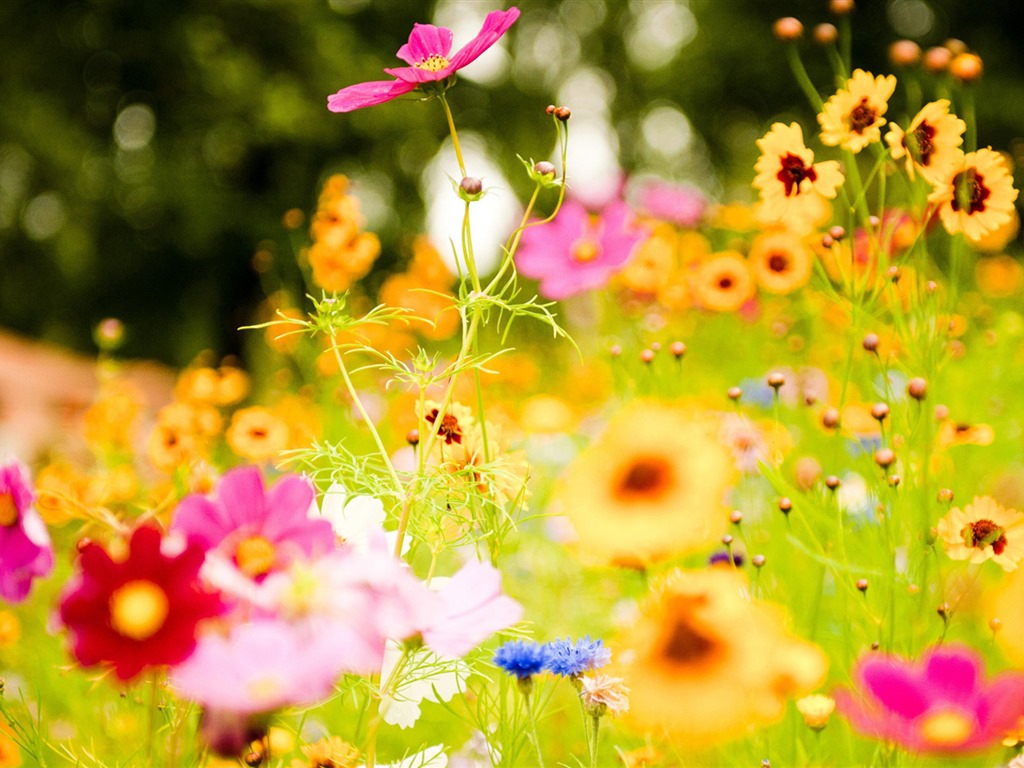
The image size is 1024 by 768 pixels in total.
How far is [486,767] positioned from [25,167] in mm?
5540

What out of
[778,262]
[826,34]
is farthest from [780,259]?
[826,34]

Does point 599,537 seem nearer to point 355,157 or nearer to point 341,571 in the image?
point 341,571

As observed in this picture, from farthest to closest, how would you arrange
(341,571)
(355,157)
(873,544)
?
(355,157)
(873,544)
(341,571)

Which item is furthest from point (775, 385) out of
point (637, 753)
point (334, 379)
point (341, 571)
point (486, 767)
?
point (334, 379)

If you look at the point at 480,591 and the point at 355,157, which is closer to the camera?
the point at 480,591

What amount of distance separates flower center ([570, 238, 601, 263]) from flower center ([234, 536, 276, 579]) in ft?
3.40

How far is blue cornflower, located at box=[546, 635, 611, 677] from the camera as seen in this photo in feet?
2.15

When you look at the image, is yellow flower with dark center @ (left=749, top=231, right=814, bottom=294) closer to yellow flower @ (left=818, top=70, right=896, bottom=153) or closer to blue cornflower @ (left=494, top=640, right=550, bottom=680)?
yellow flower @ (left=818, top=70, right=896, bottom=153)

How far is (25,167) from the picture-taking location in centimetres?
531

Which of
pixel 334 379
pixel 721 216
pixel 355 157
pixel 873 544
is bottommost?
pixel 355 157

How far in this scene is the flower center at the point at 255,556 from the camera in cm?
47

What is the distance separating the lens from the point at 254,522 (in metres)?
0.50

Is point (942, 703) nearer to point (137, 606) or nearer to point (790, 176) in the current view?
point (137, 606)

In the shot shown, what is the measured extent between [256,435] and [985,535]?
129 cm
